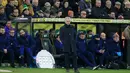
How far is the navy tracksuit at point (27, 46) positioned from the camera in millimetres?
18297

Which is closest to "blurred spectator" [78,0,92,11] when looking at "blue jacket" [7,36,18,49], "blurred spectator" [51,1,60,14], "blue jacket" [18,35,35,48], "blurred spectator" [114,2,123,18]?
"blurred spectator" [51,1,60,14]

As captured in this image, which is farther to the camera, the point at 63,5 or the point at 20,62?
the point at 63,5

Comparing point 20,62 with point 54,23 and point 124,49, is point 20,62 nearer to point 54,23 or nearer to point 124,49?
point 54,23

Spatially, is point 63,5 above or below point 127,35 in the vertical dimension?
above

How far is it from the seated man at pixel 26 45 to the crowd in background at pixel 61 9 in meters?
1.17

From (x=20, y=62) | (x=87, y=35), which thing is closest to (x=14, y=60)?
(x=20, y=62)

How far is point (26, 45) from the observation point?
60.6 ft

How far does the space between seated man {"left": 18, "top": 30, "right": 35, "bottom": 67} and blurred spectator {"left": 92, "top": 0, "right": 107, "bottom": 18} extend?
10.1 ft

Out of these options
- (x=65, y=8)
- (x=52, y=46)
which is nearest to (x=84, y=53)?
(x=52, y=46)

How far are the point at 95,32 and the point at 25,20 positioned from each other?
305 centimetres

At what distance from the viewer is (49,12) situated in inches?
789

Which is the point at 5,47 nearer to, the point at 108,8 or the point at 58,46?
the point at 58,46

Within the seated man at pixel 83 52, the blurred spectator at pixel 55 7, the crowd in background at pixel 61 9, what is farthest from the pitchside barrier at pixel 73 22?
the blurred spectator at pixel 55 7

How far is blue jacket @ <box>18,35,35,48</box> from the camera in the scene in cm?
1844
